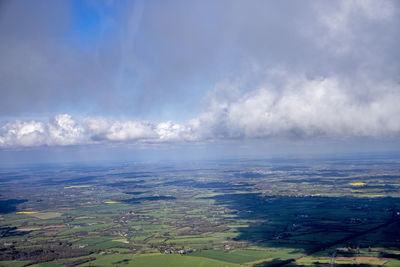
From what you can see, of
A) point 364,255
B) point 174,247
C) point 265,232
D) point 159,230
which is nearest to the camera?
point 364,255

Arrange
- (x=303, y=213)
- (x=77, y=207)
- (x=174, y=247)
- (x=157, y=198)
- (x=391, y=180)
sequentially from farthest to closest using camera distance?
(x=391, y=180), (x=157, y=198), (x=77, y=207), (x=303, y=213), (x=174, y=247)

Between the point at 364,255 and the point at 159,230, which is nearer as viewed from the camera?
the point at 364,255

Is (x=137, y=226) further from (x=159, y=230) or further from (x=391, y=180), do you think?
(x=391, y=180)

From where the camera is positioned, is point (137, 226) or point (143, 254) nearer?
point (143, 254)

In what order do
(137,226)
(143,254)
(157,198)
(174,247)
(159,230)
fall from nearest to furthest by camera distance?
(143,254)
(174,247)
(159,230)
(137,226)
(157,198)

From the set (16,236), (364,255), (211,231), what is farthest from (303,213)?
(16,236)

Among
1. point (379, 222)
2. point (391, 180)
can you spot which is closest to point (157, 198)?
point (379, 222)

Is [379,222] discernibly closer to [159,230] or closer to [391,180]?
[159,230]

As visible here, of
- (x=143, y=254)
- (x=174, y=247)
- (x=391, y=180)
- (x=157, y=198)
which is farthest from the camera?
(x=391, y=180)
